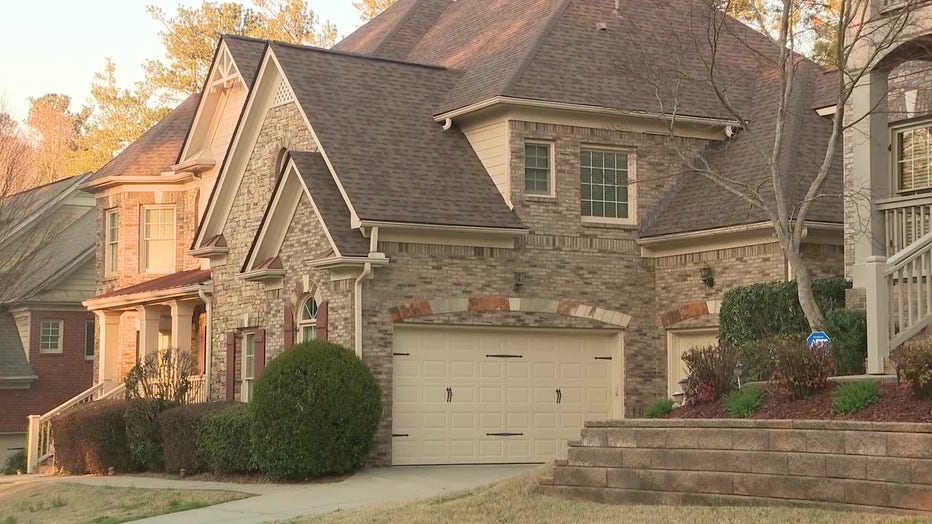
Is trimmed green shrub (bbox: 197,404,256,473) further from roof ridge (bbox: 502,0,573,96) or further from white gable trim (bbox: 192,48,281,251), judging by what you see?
roof ridge (bbox: 502,0,573,96)

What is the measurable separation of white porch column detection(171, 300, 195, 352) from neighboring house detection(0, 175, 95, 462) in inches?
320

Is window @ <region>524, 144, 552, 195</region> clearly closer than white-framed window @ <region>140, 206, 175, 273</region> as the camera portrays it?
Yes

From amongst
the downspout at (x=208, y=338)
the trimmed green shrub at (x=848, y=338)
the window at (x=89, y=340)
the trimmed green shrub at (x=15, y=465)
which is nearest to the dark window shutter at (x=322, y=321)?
the downspout at (x=208, y=338)

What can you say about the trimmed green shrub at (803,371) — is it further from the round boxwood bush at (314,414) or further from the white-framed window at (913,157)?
the round boxwood bush at (314,414)

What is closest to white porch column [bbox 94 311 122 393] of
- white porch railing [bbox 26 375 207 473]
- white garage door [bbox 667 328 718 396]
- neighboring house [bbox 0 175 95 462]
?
white porch railing [bbox 26 375 207 473]

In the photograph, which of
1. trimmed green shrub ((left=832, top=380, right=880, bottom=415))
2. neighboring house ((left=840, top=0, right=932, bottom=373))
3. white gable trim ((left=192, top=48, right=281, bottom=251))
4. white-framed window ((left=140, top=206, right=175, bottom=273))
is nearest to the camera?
trimmed green shrub ((left=832, top=380, right=880, bottom=415))

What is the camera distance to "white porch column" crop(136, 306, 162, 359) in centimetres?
3306

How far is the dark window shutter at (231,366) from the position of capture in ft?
91.9

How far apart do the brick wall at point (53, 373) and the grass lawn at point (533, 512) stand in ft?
81.6

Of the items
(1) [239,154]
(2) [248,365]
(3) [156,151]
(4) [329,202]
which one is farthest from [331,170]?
(3) [156,151]

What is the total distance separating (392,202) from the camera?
23859 mm

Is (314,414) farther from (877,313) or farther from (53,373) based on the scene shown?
(53,373)

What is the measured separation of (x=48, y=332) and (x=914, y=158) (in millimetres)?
28119

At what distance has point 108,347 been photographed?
34875 mm
